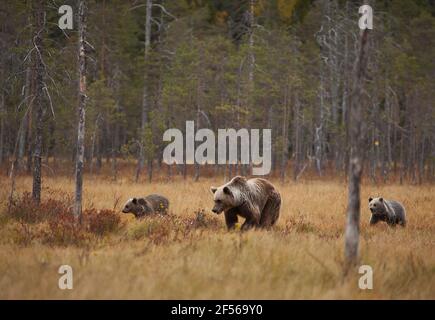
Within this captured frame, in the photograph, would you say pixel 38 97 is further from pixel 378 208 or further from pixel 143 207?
pixel 378 208

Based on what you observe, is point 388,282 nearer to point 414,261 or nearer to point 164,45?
point 414,261

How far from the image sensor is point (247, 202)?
1070 cm

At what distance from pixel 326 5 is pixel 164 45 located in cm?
1295

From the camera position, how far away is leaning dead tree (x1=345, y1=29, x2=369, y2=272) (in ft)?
22.7

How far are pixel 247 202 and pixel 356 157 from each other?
13.5ft

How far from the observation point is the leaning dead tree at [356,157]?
6.92m

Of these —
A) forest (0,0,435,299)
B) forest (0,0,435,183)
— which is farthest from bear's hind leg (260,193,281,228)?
forest (0,0,435,183)

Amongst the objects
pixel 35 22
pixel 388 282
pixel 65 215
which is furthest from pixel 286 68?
pixel 388 282

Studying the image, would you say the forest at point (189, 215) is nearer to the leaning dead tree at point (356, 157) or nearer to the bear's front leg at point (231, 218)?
the leaning dead tree at point (356, 157)
